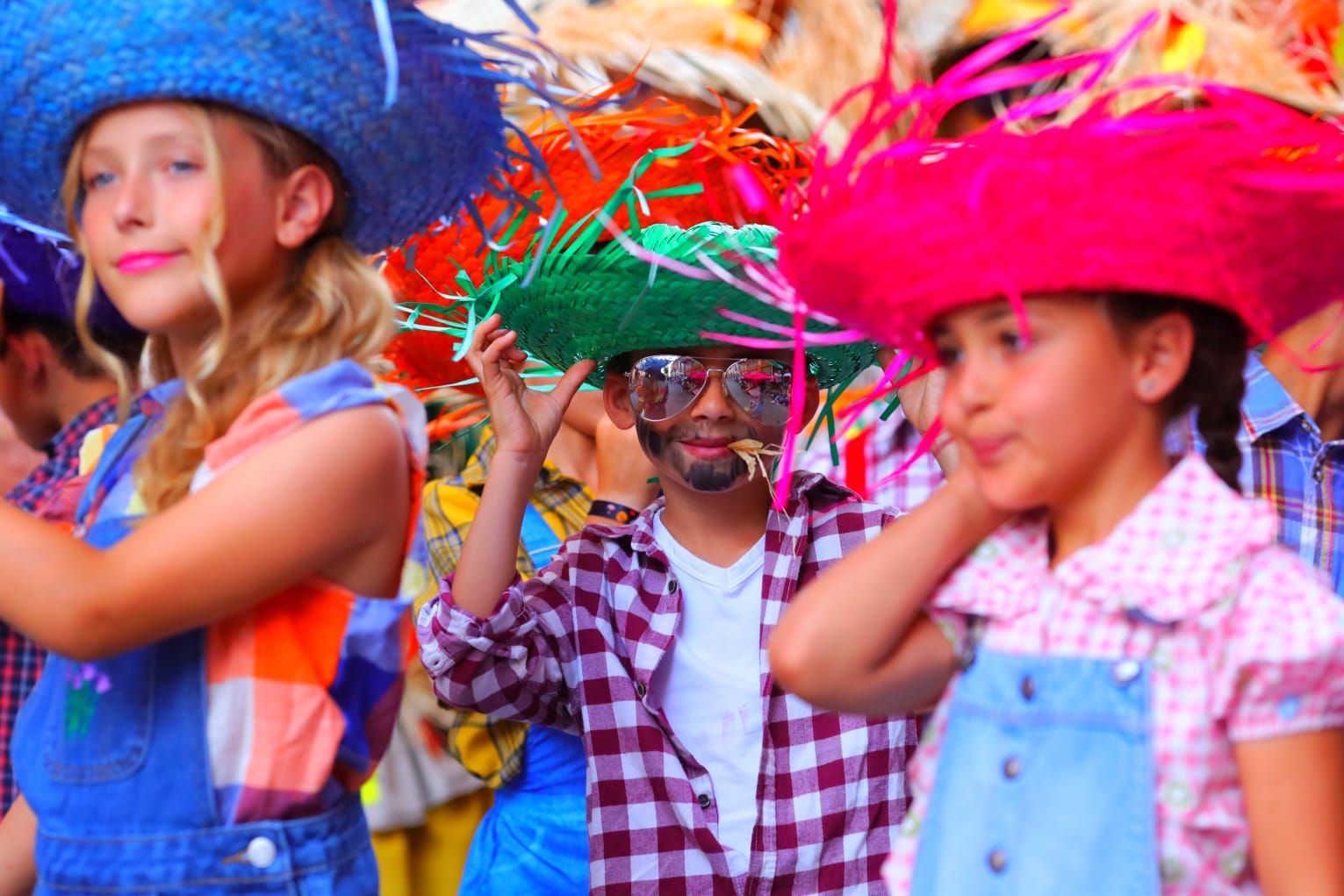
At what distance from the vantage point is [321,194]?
175cm

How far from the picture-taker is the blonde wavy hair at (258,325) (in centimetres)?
165

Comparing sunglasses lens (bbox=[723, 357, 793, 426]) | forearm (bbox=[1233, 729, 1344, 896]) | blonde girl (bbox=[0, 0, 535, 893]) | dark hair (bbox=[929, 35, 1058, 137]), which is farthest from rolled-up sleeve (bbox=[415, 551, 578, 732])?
dark hair (bbox=[929, 35, 1058, 137])

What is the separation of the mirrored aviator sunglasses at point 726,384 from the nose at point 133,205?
3.27 ft

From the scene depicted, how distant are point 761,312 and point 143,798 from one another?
3.99 ft

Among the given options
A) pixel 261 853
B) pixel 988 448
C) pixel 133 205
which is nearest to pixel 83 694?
pixel 261 853

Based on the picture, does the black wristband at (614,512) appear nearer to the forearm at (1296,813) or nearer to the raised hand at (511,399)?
the raised hand at (511,399)

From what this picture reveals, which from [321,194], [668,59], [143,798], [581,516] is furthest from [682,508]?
[668,59]

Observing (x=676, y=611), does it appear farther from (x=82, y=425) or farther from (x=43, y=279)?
(x=43, y=279)

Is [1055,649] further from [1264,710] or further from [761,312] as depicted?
[761,312]

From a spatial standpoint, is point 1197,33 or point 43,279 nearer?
point 43,279

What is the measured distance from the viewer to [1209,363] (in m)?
1.58

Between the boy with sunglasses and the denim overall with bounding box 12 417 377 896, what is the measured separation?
2.23 feet

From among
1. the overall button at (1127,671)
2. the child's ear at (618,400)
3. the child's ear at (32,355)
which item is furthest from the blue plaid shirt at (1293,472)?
the child's ear at (32,355)

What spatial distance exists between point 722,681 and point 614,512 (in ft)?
2.22
